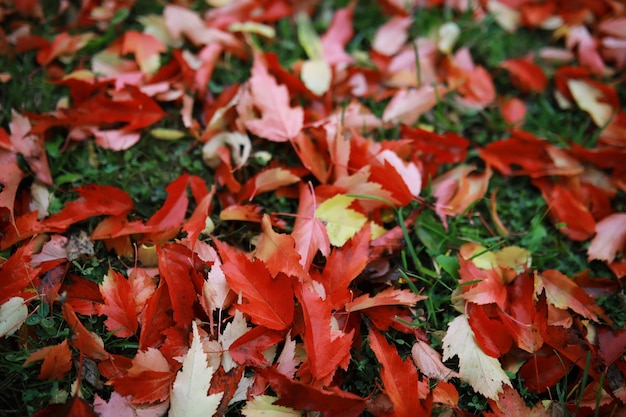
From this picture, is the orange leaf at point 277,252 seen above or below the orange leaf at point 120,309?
above

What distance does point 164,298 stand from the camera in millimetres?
1139

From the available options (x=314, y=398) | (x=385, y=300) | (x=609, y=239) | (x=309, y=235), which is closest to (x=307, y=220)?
(x=309, y=235)

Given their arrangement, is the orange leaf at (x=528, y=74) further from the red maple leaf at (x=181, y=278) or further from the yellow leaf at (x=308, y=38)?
the red maple leaf at (x=181, y=278)

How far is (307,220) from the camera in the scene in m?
1.24

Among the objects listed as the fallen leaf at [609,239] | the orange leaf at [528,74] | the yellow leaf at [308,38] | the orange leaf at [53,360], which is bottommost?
the fallen leaf at [609,239]

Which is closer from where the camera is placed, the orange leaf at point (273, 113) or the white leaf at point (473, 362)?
the white leaf at point (473, 362)

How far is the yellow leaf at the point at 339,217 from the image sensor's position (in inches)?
48.5

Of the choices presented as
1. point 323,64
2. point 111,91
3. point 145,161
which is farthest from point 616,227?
point 111,91

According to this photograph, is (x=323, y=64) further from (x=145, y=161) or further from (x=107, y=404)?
(x=107, y=404)

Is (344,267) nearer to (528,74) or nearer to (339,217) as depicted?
(339,217)

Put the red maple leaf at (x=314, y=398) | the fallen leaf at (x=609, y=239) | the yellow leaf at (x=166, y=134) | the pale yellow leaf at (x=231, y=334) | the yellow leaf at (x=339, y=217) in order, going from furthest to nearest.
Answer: the yellow leaf at (x=166, y=134) → the fallen leaf at (x=609, y=239) → the yellow leaf at (x=339, y=217) → the pale yellow leaf at (x=231, y=334) → the red maple leaf at (x=314, y=398)

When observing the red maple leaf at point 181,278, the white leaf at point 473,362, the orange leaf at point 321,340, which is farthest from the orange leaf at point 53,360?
the white leaf at point 473,362

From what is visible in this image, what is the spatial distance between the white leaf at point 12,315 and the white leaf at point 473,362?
0.99 m

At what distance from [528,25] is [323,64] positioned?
0.88 m
